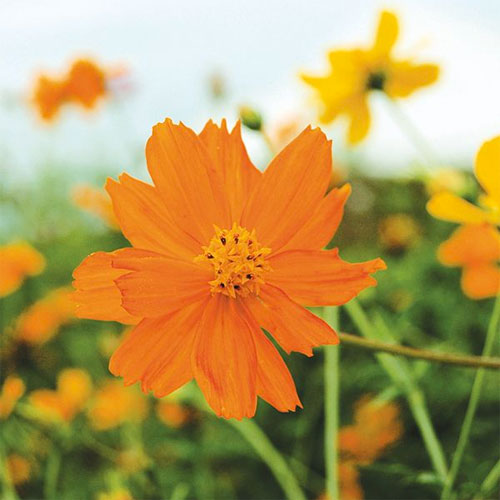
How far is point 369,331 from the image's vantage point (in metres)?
0.50

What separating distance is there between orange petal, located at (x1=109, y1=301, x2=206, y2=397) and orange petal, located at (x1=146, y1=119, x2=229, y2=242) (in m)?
0.06

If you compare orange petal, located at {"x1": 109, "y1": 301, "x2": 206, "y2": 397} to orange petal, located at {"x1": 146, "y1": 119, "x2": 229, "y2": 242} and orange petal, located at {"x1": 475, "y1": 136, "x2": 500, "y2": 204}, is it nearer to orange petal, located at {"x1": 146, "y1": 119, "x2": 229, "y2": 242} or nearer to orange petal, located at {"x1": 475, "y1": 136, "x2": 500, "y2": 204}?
orange petal, located at {"x1": 146, "y1": 119, "x2": 229, "y2": 242}

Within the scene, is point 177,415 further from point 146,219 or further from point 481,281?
point 146,219

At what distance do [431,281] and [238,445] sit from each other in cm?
47

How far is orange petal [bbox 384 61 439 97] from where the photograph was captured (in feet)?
2.51

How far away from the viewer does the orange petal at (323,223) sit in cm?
32

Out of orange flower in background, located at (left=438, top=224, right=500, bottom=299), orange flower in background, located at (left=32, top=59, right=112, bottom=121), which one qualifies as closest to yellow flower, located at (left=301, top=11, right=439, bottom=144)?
orange flower in background, located at (left=438, top=224, right=500, bottom=299)

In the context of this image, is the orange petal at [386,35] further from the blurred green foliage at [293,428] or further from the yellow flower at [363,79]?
the blurred green foliage at [293,428]

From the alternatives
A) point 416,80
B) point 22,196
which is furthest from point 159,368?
point 22,196

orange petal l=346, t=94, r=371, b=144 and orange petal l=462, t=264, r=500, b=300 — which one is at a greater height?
orange petal l=346, t=94, r=371, b=144

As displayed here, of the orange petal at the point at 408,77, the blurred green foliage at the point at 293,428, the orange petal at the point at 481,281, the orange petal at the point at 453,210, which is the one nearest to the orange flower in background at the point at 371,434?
the blurred green foliage at the point at 293,428

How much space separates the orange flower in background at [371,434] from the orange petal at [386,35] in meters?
0.49

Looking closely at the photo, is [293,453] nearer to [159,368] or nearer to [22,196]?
[159,368]

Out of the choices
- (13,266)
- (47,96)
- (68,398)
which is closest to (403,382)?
(68,398)
